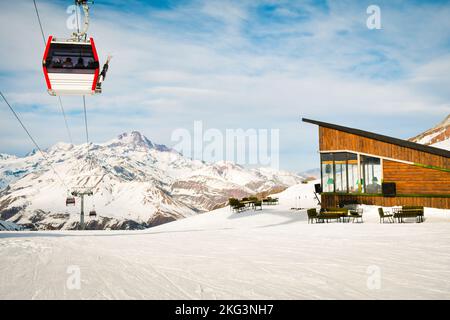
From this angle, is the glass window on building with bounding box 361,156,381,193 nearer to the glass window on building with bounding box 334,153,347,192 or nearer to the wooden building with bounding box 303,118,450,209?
the wooden building with bounding box 303,118,450,209

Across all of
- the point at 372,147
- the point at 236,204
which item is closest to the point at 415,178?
the point at 372,147

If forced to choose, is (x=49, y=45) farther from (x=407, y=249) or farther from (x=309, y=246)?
(x=407, y=249)

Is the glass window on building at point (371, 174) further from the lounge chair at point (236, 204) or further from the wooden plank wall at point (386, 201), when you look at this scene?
the lounge chair at point (236, 204)

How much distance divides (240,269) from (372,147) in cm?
1939

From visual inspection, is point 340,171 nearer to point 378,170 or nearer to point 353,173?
point 353,173

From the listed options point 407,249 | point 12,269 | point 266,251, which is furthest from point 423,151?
point 12,269

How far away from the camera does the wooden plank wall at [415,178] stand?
22.3 meters

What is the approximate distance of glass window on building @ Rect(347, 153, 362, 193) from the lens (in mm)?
25359

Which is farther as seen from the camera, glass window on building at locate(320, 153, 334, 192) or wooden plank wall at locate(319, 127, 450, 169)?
glass window on building at locate(320, 153, 334, 192)

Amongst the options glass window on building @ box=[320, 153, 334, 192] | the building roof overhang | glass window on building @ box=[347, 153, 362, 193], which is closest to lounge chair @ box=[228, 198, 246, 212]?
glass window on building @ box=[320, 153, 334, 192]

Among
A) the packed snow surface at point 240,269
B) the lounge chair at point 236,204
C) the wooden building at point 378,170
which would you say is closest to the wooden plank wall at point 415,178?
the wooden building at point 378,170

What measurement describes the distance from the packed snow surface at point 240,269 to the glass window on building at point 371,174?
11.5 metres

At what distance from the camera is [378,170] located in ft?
80.3
